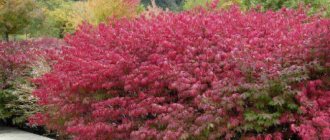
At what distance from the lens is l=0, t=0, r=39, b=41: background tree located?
23.1 m

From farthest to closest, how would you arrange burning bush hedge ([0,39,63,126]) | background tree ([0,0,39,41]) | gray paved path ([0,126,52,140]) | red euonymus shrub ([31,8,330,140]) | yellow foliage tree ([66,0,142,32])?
background tree ([0,0,39,41]) < yellow foliage tree ([66,0,142,32]) < burning bush hedge ([0,39,63,126]) < gray paved path ([0,126,52,140]) < red euonymus shrub ([31,8,330,140])

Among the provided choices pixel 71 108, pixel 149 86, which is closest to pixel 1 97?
pixel 71 108

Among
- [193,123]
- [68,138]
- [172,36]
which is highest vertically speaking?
[172,36]

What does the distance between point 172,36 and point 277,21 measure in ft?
4.80

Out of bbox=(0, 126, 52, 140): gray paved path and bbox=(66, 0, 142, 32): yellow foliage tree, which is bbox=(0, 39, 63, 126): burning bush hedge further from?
bbox=(66, 0, 142, 32): yellow foliage tree

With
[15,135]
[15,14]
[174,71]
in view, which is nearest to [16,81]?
[15,135]

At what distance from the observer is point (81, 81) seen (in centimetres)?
670

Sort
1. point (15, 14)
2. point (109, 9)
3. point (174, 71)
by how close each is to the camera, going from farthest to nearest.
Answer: point (15, 14) < point (109, 9) < point (174, 71)

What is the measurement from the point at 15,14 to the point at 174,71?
1870 cm

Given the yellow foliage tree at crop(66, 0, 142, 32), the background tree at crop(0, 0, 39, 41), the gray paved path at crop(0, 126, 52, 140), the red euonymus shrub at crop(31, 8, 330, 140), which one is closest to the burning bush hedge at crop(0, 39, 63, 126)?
the gray paved path at crop(0, 126, 52, 140)

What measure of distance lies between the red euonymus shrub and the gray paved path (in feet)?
8.55

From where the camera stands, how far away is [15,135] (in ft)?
34.3

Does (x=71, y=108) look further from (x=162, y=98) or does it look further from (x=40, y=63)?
(x=40, y=63)

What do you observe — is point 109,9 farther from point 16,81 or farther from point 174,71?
point 174,71
